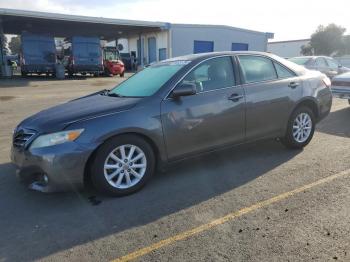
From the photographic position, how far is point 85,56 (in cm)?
2606

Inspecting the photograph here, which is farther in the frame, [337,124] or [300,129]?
[337,124]

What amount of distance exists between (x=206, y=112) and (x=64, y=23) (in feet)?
94.6

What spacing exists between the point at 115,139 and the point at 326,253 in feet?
7.90

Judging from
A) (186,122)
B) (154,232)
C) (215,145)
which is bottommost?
(154,232)

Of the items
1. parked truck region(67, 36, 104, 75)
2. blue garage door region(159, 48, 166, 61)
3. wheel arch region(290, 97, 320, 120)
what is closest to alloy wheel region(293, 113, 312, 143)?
wheel arch region(290, 97, 320, 120)

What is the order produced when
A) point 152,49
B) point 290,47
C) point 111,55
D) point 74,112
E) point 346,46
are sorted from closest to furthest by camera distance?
point 74,112 < point 111,55 < point 152,49 < point 346,46 < point 290,47

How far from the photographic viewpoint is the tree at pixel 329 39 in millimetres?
54156

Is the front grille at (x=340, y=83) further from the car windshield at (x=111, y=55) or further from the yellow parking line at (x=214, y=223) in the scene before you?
the car windshield at (x=111, y=55)

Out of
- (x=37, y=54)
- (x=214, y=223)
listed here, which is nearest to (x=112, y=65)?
(x=37, y=54)

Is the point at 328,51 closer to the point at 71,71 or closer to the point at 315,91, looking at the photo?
the point at 71,71

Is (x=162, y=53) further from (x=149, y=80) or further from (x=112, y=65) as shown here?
(x=149, y=80)

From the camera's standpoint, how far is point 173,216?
3.63 m

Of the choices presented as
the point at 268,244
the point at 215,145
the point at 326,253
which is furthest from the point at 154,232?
the point at 215,145

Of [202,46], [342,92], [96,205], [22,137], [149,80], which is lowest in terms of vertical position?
[96,205]
